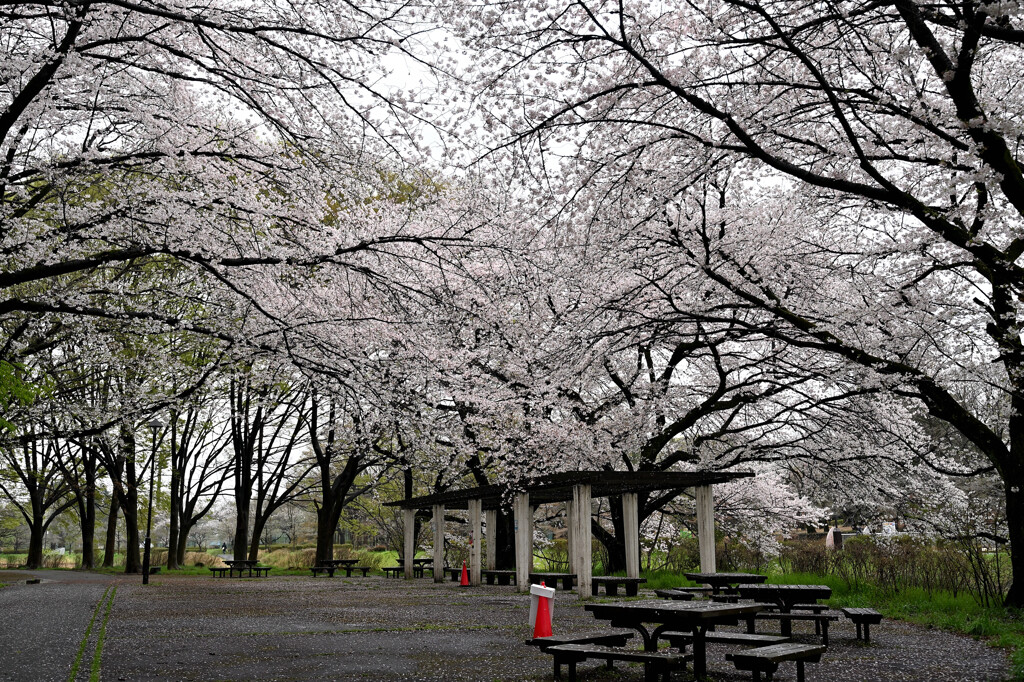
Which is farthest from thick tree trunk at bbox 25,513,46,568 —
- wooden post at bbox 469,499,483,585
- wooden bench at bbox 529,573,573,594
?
wooden bench at bbox 529,573,573,594

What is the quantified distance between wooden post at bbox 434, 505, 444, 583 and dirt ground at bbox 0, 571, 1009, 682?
7152 mm

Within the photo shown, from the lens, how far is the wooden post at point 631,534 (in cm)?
1509

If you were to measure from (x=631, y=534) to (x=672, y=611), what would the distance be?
9351mm

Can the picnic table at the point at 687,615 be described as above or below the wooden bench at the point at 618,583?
above

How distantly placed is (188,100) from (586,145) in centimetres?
533

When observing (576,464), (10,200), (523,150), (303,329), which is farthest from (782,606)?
(10,200)

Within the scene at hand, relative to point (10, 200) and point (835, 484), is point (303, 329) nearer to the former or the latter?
point (10, 200)

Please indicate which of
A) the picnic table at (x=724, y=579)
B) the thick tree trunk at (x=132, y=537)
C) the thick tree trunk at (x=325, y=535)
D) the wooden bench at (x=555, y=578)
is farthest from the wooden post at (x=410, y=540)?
the picnic table at (x=724, y=579)

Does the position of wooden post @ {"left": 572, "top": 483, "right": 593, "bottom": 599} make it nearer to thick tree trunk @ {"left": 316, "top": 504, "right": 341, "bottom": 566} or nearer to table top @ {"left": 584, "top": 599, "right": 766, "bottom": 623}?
table top @ {"left": 584, "top": 599, "right": 766, "bottom": 623}

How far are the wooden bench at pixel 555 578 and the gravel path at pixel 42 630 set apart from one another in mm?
8352

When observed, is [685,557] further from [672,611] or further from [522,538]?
[672,611]

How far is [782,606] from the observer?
876 cm

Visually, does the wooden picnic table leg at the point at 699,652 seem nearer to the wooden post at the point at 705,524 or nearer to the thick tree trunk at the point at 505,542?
the wooden post at the point at 705,524

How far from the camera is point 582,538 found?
14141 millimetres
